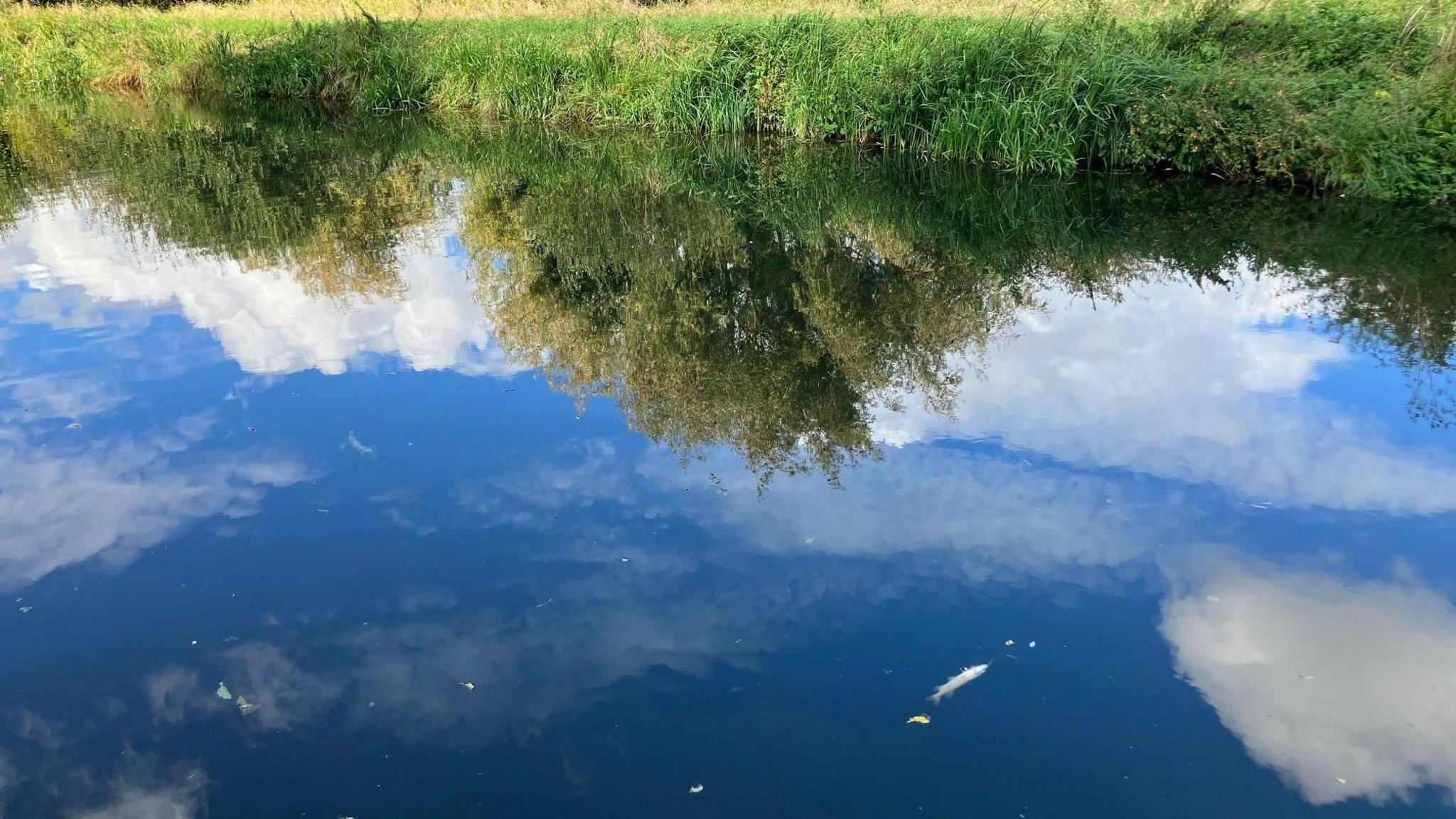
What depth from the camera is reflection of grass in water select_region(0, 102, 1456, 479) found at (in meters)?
6.87

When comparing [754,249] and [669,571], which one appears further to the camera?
[754,249]

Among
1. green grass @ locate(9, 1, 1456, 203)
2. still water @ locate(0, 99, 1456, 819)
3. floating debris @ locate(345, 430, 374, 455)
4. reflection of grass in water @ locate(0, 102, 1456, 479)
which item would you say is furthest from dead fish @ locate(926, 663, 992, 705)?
green grass @ locate(9, 1, 1456, 203)

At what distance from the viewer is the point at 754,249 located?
9.59 meters

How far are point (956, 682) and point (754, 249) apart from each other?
6199 mm

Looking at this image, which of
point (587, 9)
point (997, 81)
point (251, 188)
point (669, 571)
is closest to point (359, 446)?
point (669, 571)

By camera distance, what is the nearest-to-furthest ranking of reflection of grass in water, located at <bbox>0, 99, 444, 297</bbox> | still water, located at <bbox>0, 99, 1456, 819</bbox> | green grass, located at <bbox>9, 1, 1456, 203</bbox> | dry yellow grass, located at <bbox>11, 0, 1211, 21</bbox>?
still water, located at <bbox>0, 99, 1456, 819</bbox> < reflection of grass in water, located at <bbox>0, 99, 444, 297</bbox> < green grass, located at <bbox>9, 1, 1456, 203</bbox> < dry yellow grass, located at <bbox>11, 0, 1211, 21</bbox>

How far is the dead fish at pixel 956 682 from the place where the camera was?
3.85 meters

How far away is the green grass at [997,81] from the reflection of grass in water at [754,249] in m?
0.48

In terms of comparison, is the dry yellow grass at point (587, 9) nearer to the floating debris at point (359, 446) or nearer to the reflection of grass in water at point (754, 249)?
the reflection of grass in water at point (754, 249)

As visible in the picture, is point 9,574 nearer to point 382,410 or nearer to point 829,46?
point 382,410

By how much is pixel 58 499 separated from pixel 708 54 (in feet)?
39.0

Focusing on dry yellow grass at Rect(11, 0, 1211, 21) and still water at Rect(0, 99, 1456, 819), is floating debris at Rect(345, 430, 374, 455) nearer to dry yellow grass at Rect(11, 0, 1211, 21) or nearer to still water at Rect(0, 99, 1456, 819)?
still water at Rect(0, 99, 1456, 819)

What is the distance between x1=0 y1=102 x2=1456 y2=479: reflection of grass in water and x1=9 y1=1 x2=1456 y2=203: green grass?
0.48m

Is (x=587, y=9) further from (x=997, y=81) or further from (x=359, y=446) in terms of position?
(x=359, y=446)
